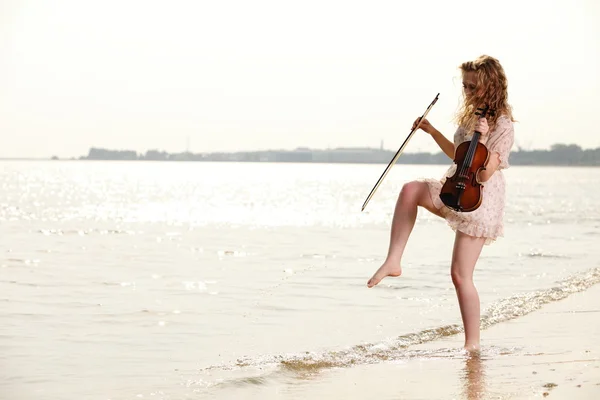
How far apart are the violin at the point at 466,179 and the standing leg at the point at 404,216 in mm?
233

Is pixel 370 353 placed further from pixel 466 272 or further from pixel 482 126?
pixel 482 126

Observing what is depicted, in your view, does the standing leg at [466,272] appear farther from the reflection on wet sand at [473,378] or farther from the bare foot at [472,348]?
the reflection on wet sand at [473,378]

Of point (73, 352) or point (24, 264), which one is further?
point (24, 264)

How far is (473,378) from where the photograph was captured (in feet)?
18.3

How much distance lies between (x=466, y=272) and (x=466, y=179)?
0.83 metres

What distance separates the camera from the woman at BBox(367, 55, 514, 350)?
18.4ft

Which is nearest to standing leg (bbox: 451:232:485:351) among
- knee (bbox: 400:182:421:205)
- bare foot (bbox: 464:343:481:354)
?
bare foot (bbox: 464:343:481:354)

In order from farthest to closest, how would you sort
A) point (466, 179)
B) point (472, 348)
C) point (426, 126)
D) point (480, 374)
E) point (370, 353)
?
point (370, 353) < point (472, 348) < point (480, 374) < point (426, 126) < point (466, 179)

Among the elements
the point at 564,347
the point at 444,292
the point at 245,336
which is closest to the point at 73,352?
the point at 245,336

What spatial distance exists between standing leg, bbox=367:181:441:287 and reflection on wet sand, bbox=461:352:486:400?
2.52 feet

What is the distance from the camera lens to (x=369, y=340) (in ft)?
A: 25.0

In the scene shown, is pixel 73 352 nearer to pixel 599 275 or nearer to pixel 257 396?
pixel 257 396

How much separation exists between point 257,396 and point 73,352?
233 cm

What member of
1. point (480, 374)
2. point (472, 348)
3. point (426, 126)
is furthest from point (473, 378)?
point (426, 126)
